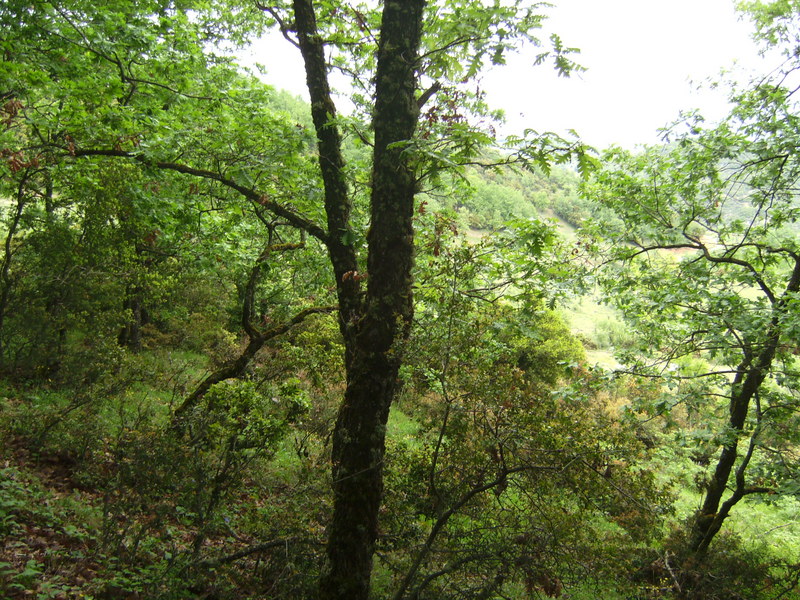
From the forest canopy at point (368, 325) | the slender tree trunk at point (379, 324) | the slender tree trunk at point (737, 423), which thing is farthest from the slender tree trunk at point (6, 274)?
the slender tree trunk at point (737, 423)

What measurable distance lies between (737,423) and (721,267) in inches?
130

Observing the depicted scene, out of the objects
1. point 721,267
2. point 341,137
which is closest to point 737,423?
point 721,267

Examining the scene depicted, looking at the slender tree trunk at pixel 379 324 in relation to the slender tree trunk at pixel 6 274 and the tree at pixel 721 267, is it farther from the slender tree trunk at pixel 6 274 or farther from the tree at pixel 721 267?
the slender tree trunk at pixel 6 274

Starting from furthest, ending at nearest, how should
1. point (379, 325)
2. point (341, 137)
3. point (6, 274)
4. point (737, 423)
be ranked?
point (6, 274) → point (737, 423) → point (341, 137) → point (379, 325)

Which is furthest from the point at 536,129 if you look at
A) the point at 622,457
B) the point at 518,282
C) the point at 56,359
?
the point at 56,359

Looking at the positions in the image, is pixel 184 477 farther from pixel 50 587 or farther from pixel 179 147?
pixel 179 147

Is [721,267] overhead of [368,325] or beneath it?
overhead

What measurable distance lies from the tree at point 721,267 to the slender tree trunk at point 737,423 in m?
0.02

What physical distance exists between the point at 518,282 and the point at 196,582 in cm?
389

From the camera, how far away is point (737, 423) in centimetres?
690

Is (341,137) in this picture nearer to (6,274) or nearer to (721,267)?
(6,274)

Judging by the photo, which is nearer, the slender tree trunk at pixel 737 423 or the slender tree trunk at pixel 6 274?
the slender tree trunk at pixel 737 423

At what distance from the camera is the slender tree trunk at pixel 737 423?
6098mm

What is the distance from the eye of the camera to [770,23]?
687 cm
